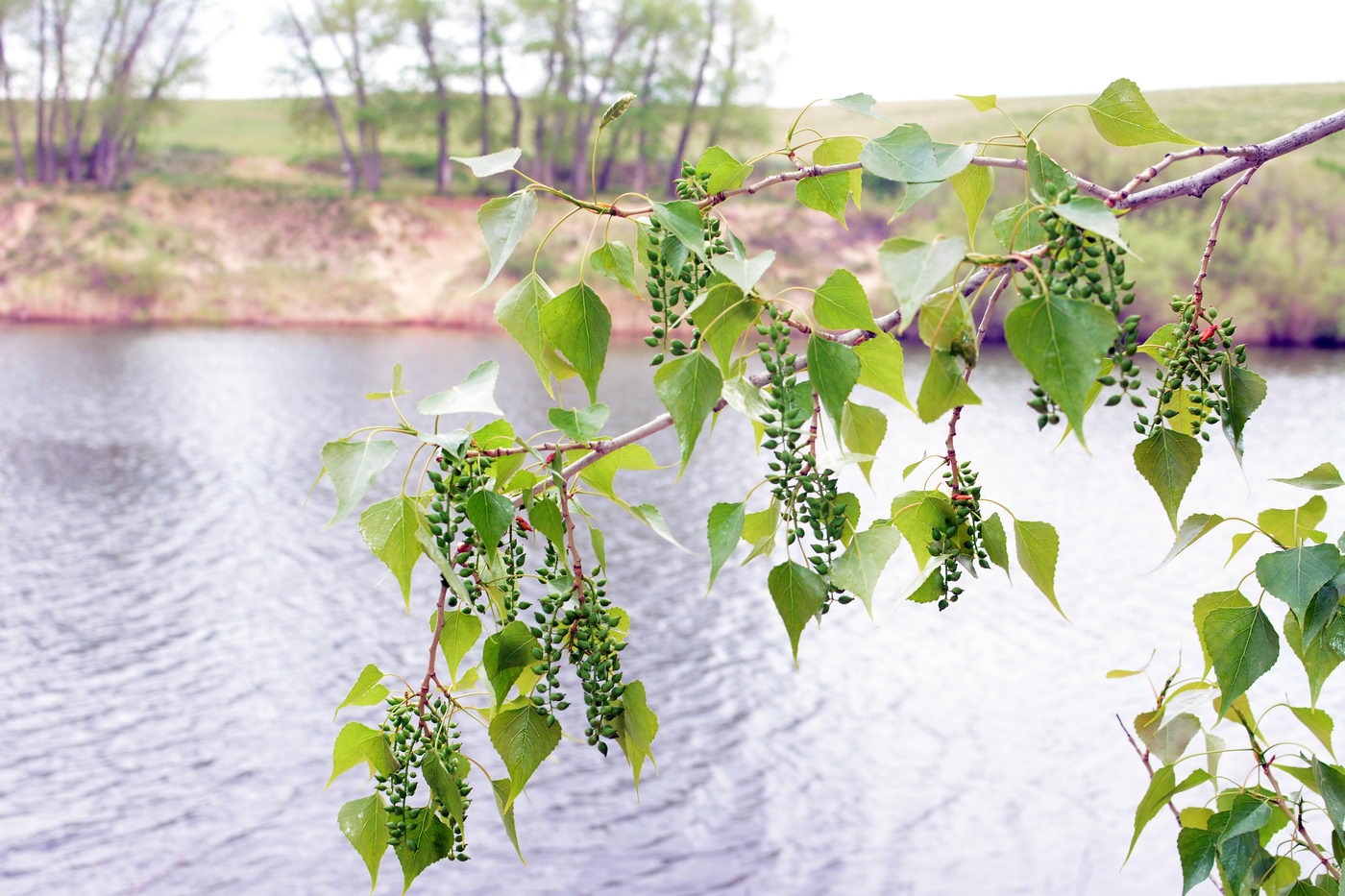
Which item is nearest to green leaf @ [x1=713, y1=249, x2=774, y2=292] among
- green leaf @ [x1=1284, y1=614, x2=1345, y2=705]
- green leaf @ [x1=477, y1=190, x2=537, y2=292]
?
green leaf @ [x1=477, y1=190, x2=537, y2=292]

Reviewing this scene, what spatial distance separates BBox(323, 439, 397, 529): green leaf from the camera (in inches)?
41.0

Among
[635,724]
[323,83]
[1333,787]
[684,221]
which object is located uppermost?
[323,83]

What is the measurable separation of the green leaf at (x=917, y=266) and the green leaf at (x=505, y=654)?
21.4 inches

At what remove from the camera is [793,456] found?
97cm

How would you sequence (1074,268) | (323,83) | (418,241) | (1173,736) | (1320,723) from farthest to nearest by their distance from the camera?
(323,83) < (418,241) < (1173,736) < (1320,723) < (1074,268)

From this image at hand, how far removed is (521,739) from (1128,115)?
2.96ft

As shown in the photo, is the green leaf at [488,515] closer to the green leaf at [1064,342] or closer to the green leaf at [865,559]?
the green leaf at [865,559]

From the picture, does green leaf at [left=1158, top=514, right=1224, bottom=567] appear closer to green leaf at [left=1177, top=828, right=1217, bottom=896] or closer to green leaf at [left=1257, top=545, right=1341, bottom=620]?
green leaf at [left=1257, top=545, right=1341, bottom=620]

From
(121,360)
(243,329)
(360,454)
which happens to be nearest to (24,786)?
(360,454)

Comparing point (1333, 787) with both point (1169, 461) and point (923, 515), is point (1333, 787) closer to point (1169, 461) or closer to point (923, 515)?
point (1169, 461)

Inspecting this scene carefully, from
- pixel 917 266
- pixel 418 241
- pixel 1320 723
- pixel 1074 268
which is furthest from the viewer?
pixel 418 241

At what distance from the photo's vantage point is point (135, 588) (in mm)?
11359

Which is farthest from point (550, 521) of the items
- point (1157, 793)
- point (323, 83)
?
point (323, 83)

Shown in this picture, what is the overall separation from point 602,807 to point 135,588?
632cm
